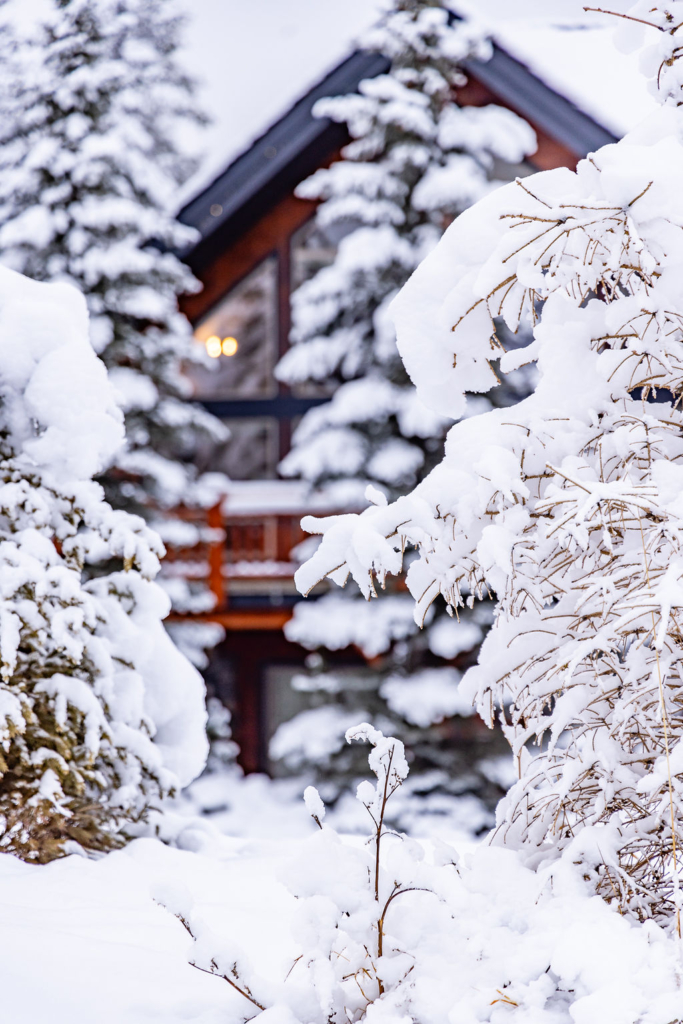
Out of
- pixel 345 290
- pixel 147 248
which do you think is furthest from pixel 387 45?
pixel 147 248

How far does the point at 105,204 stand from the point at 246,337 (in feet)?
13.8

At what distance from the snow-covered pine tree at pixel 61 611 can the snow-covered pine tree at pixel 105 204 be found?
574cm

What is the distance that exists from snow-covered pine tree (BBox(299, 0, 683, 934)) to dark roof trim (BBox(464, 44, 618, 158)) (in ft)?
28.6

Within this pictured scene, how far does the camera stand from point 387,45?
952 cm

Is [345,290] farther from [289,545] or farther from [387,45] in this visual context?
[289,545]

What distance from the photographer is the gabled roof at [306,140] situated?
10570mm

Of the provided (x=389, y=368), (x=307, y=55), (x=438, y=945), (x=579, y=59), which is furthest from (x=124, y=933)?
(x=307, y=55)

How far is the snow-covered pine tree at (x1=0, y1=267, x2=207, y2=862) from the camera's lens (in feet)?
11.2

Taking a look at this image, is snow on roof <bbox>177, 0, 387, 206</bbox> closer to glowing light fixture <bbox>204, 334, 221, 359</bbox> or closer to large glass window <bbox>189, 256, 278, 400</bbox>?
large glass window <bbox>189, 256, 278, 400</bbox>

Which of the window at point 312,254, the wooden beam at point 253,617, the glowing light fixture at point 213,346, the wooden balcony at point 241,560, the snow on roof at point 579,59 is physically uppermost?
the snow on roof at point 579,59

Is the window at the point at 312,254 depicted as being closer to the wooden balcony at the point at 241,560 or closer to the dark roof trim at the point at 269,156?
the dark roof trim at the point at 269,156

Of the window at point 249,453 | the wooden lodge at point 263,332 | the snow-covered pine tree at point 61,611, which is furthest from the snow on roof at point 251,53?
the snow-covered pine tree at point 61,611

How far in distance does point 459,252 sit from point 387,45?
8.36 meters

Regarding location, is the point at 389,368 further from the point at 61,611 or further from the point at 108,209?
the point at 61,611
